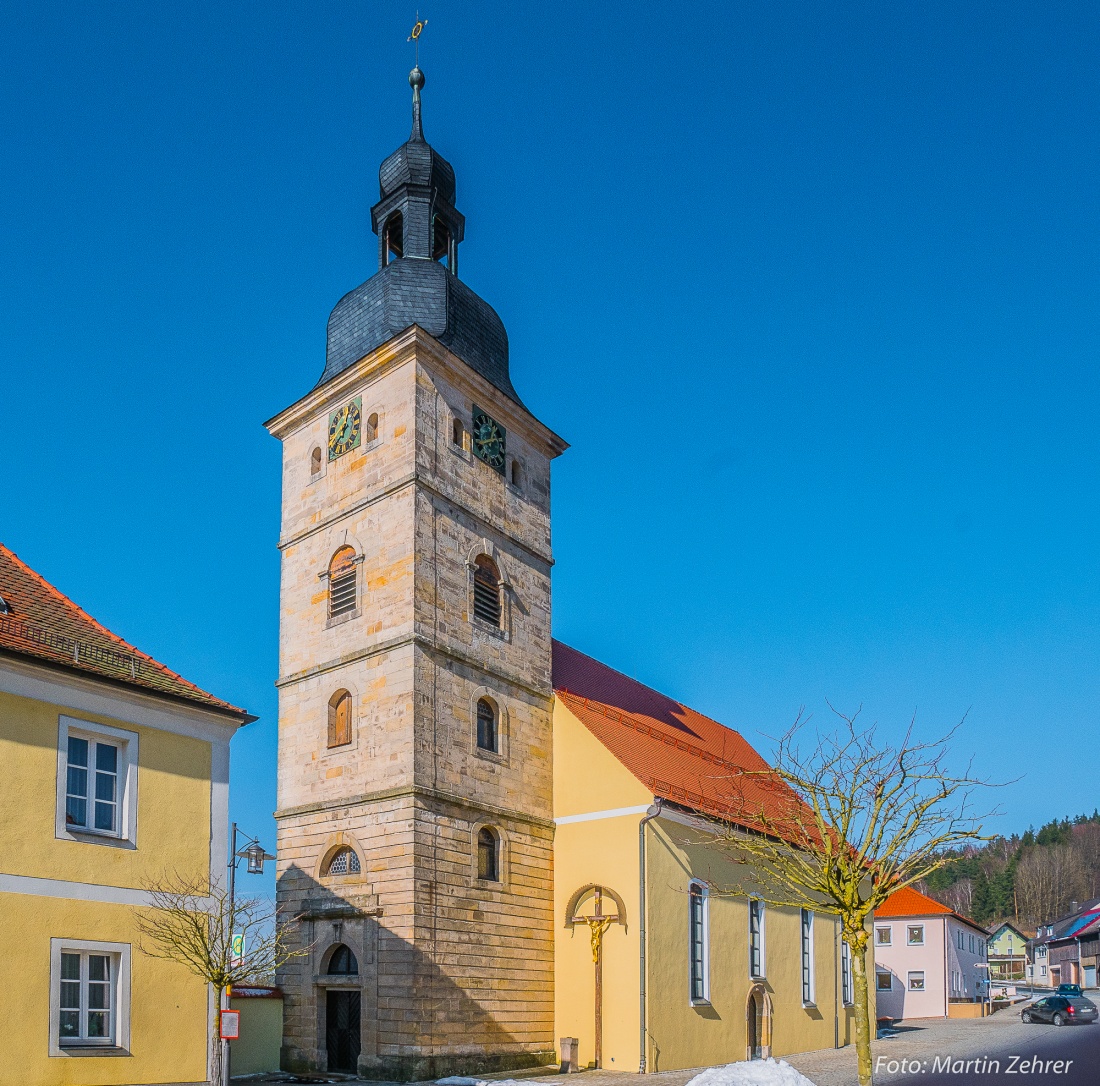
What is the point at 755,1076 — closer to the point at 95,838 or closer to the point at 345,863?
the point at 95,838

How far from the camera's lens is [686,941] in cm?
2531

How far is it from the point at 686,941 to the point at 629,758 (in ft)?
13.0

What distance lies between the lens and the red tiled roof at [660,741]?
86.7 feet

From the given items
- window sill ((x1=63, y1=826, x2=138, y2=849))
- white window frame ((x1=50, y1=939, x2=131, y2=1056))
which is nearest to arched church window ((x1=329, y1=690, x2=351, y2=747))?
window sill ((x1=63, y1=826, x2=138, y2=849))

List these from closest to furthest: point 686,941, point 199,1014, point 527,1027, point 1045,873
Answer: point 199,1014 → point 527,1027 → point 686,941 → point 1045,873

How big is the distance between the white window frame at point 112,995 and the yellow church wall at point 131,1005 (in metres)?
0.05

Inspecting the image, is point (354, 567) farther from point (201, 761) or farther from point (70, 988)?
point (70, 988)

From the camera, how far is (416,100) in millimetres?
30812

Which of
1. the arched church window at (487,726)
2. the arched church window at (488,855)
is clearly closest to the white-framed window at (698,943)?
the arched church window at (488,855)

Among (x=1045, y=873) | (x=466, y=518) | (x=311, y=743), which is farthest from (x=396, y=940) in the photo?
(x=1045, y=873)

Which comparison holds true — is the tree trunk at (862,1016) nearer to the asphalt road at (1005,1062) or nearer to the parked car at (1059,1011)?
the asphalt road at (1005,1062)

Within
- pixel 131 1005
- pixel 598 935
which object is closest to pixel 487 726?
pixel 598 935

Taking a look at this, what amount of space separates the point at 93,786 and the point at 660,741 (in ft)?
61.3

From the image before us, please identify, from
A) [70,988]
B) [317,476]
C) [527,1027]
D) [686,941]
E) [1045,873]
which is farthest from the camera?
[1045,873]
